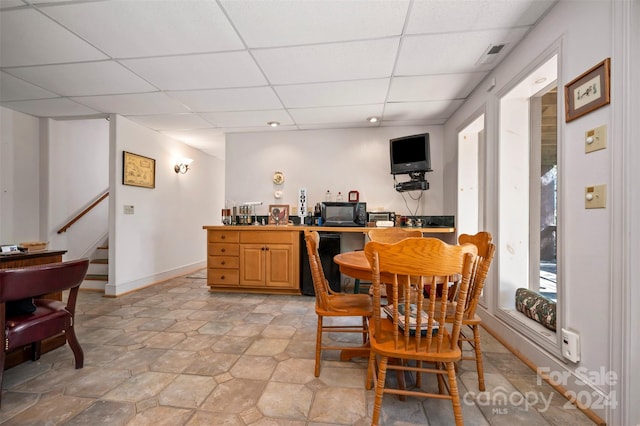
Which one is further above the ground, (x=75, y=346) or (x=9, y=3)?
(x=9, y=3)

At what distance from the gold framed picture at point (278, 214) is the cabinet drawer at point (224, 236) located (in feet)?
2.35

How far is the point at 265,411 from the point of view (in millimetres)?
1362

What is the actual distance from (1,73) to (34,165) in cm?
155

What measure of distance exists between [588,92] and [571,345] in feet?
4.83

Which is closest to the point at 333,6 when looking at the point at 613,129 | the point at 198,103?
the point at 613,129

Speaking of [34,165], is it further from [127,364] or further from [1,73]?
[127,364]

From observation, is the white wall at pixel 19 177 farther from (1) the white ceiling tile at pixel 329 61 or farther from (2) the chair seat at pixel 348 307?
(2) the chair seat at pixel 348 307

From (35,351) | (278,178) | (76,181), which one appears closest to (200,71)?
(278,178)

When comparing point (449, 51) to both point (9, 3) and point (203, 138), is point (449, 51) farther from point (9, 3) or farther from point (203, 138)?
point (203, 138)

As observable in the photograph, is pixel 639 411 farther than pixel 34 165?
No

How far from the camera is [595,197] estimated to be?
1.32 meters

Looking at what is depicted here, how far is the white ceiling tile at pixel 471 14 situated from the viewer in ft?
5.33

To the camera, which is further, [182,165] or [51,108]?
[182,165]

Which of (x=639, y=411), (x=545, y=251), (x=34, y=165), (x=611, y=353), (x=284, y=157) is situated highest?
(x=284, y=157)
